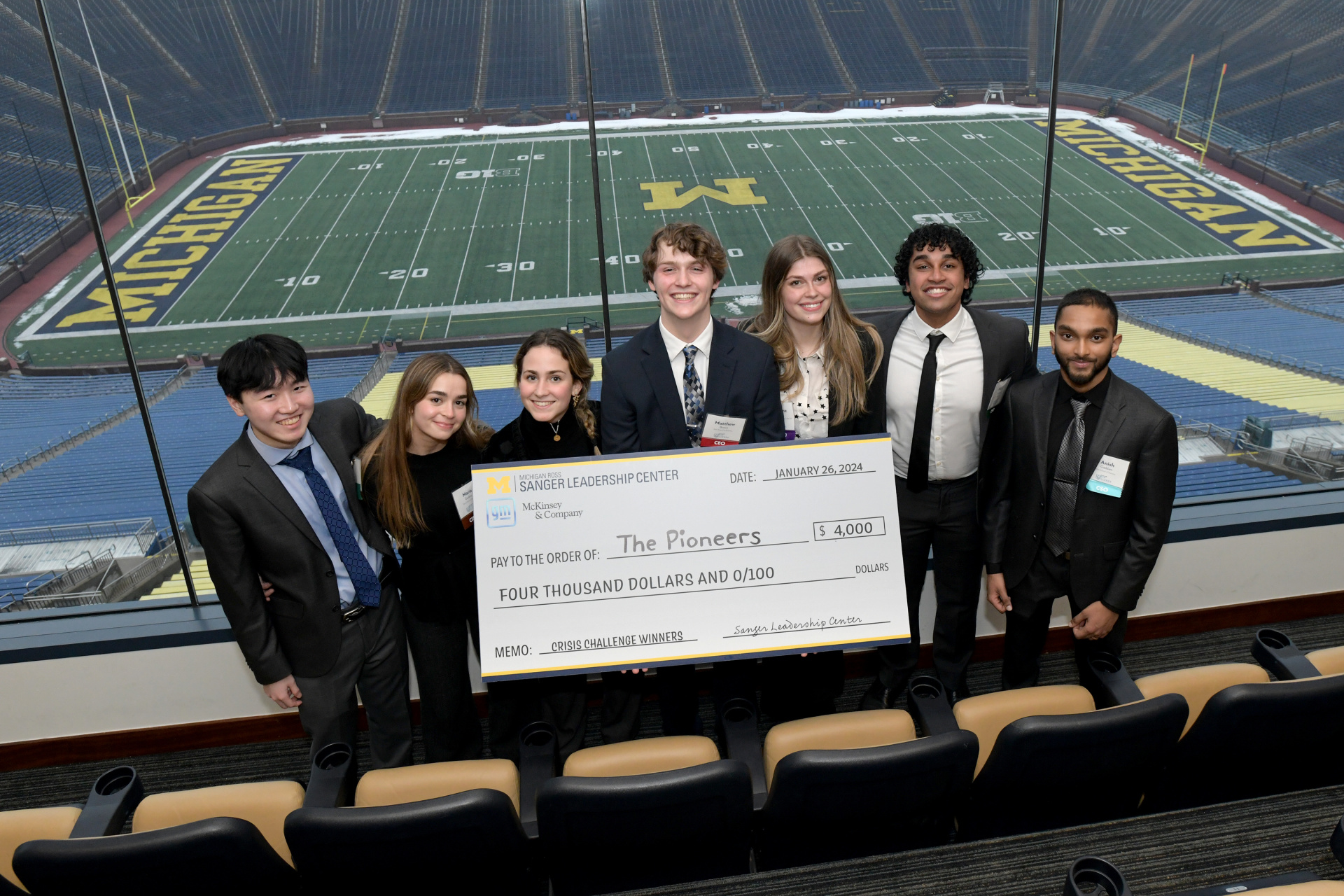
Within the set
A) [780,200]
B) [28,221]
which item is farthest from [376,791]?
[780,200]

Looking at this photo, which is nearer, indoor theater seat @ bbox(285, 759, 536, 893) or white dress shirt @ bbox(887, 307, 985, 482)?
indoor theater seat @ bbox(285, 759, 536, 893)

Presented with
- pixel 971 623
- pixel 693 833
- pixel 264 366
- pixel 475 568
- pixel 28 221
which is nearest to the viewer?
pixel 693 833

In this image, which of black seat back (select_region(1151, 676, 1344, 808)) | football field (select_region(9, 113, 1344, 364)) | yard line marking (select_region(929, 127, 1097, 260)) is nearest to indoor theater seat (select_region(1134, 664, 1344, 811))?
black seat back (select_region(1151, 676, 1344, 808))

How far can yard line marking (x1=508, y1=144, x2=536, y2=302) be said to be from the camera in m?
19.9

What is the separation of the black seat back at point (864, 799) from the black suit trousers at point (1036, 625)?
1.94 ft

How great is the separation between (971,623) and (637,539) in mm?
1200

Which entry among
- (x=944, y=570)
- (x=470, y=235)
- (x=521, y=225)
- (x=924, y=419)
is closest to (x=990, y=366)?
(x=924, y=419)

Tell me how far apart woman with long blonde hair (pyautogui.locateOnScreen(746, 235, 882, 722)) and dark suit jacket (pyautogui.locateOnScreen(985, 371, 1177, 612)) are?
40cm

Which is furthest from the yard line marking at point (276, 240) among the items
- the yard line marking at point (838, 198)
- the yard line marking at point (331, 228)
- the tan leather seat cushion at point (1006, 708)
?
the tan leather seat cushion at point (1006, 708)

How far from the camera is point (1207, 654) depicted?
9.18 feet

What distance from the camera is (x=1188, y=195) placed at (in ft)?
75.3

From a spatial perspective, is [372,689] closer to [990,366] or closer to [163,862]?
[163,862]

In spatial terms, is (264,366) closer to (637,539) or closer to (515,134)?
(637,539)

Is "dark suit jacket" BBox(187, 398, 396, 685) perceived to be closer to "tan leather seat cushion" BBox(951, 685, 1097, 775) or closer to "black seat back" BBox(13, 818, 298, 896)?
"black seat back" BBox(13, 818, 298, 896)
